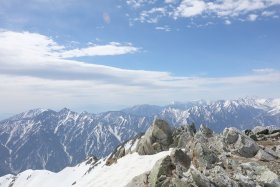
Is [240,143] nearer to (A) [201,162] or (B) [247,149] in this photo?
(B) [247,149]

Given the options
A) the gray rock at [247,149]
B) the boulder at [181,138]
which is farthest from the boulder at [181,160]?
the boulder at [181,138]

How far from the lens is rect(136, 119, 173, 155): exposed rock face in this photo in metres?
57.8

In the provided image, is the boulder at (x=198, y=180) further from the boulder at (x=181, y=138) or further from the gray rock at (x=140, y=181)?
the boulder at (x=181, y=138)

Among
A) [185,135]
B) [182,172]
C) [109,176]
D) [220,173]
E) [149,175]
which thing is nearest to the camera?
[220,173]

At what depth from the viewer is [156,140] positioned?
59.7 meters

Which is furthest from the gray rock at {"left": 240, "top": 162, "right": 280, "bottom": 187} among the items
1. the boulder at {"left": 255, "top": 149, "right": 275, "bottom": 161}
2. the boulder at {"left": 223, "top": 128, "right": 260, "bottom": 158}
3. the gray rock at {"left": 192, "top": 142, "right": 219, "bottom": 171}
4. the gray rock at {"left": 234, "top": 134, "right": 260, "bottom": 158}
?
the boulder at {"left": 223, "top": 128, "right": 260, "bottom": 158}

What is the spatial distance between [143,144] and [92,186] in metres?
11.7

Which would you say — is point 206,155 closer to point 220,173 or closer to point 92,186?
point 220,173

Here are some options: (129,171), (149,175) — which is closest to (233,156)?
(149,175)

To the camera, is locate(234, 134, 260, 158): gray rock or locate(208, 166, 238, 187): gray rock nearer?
locate(208, 166, 238, 187): gray rock

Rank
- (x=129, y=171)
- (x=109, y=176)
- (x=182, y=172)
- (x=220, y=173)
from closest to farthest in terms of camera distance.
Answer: (x=220, y=173) < (x=182, y=172) < (x=129, y=171) < (x=109, y=176)

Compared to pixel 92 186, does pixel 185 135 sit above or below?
above

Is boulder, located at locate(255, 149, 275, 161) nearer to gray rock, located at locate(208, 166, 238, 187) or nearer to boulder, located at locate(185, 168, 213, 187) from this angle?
gray rock, located at locate(208, 166, 238, 187)

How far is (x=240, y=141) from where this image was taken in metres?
43.2
